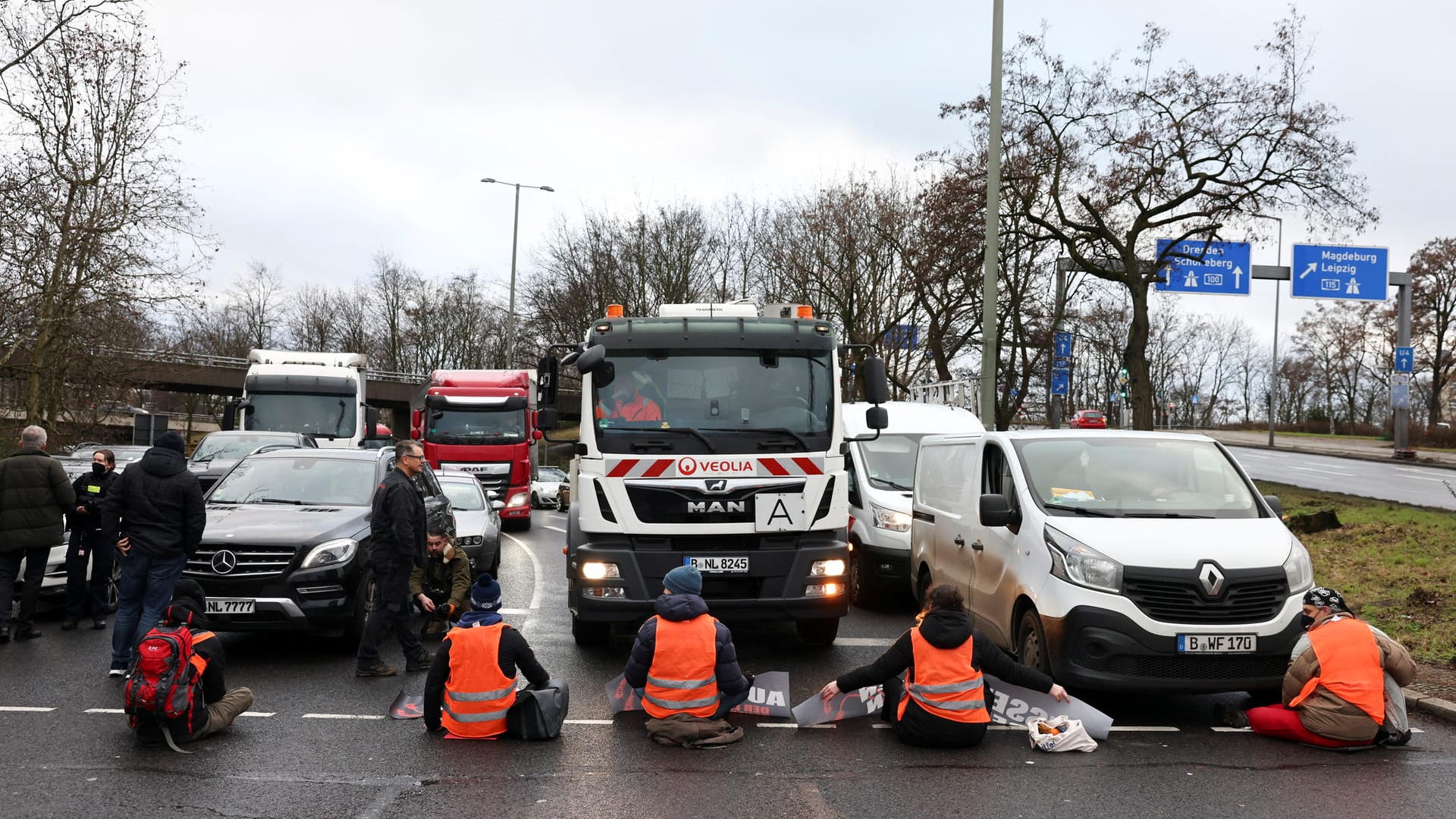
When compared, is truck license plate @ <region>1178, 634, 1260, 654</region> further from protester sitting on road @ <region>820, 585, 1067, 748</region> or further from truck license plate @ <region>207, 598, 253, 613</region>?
truck license plate @ <region>207, 598, 253, 613</region>

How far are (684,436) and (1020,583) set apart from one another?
2.80m

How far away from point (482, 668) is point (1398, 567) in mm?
11121

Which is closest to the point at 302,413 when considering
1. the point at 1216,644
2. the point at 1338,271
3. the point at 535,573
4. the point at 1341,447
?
the point at 535,573

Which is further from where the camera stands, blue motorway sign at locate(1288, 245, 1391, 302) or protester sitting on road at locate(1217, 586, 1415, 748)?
blue motorway sign at locate(1288, 245, 1391, 302)

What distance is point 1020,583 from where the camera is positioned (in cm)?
787

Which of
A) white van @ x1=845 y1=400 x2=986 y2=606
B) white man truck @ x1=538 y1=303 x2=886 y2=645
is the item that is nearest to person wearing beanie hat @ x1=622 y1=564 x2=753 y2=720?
white man truck @ x1=538 y1=303 x2=886 y2=645

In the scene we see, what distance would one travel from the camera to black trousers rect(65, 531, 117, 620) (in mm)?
10469

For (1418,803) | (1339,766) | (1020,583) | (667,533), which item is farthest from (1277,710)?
(667,533)

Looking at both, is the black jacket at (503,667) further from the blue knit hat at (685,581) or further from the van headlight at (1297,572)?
the van headlight at (1297,572)

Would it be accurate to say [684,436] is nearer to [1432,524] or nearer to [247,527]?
[247,527]

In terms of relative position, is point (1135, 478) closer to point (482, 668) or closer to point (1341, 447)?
point (482, 668)

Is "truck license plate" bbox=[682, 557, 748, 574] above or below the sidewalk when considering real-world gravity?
above

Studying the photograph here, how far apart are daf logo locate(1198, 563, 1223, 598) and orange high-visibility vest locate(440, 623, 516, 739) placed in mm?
4213

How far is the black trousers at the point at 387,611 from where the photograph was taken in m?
8.38
